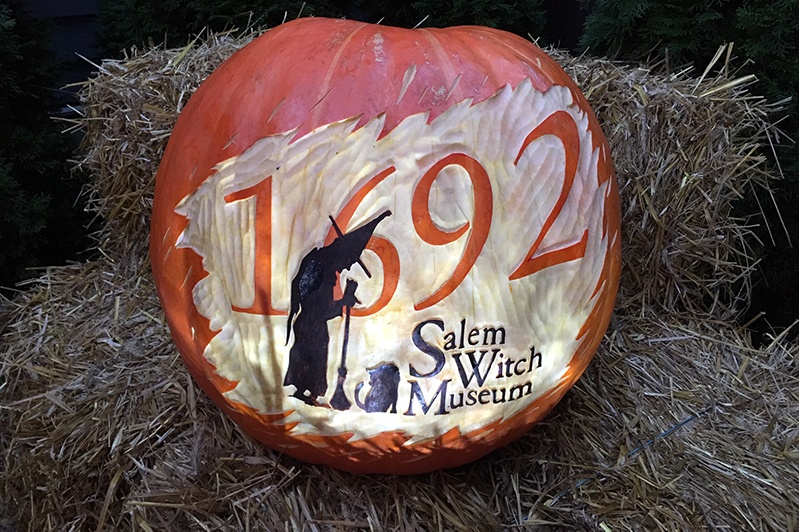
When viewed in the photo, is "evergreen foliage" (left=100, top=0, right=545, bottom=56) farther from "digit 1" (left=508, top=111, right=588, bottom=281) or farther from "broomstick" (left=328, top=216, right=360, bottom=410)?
"broomstick" (left=328, top=216, right=360, bottom=410)

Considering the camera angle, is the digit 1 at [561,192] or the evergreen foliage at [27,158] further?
the evergreen foliage at [27,158]

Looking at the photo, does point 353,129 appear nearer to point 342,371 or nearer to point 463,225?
point 463,225

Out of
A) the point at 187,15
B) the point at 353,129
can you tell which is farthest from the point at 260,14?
the point at 353,129

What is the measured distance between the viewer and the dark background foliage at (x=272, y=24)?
2.34 m

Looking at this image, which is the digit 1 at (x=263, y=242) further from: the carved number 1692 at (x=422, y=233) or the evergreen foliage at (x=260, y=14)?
the evergreen foliage at (x=260, y=14)

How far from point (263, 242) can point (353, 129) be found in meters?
0.27

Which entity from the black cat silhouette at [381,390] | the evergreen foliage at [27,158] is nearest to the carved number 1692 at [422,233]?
the black cat silhouette at [381,390]

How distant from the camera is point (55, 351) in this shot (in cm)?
194

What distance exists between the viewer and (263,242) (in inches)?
44.9

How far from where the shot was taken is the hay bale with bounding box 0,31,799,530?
4.64 ft

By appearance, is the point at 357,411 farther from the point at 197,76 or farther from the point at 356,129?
the point at 197,76

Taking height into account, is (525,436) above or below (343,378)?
below

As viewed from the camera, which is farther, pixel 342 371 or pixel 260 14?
pixel 260 14

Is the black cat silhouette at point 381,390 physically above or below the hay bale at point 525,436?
above
